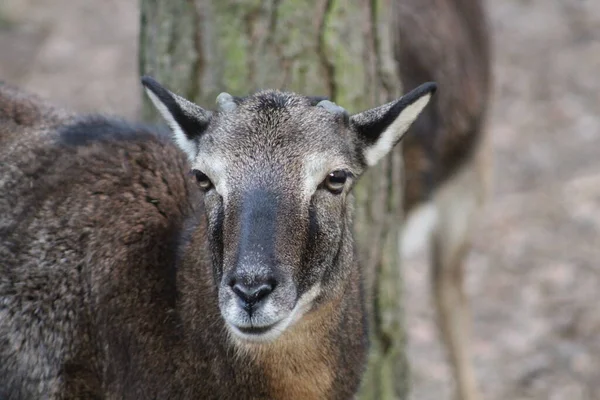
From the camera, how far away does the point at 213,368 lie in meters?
5.12

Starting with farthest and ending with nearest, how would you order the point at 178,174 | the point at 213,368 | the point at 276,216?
1. the point at 178,174
2. the point at 213,368
3. the point at 276,216

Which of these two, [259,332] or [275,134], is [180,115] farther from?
[259,332]

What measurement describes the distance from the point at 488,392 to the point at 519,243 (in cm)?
232

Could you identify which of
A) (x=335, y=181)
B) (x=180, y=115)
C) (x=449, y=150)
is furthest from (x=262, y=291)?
(x=449, y=150)

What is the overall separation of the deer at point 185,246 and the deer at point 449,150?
12.1 feet

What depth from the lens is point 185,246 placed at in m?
5.29

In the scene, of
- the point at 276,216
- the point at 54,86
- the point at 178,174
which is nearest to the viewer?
the point at 276,216

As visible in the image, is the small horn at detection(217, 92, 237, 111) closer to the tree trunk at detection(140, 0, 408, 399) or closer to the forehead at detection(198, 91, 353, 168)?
the forehead at detection(198, 91, 353, 168)

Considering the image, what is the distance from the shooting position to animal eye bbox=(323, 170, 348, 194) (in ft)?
15.9

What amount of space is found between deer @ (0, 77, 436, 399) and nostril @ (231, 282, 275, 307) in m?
0.12

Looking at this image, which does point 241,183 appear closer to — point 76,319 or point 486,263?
point 76,319

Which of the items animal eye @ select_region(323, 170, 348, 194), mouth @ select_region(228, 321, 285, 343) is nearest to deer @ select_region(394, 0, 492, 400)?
animal eye @ select_region(323, 170, 348, 194)

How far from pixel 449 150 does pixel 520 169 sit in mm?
3415

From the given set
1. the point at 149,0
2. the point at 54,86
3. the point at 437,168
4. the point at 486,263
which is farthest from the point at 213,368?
the point at 54,86
